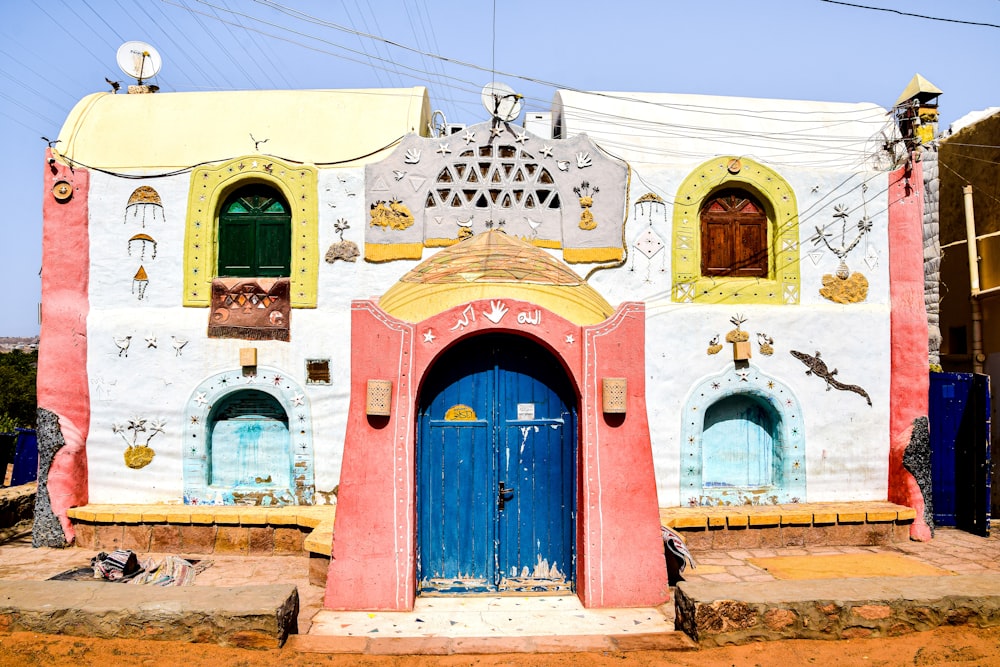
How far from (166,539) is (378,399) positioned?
4590mm

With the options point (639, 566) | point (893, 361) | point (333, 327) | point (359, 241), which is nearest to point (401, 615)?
point (639, 566)

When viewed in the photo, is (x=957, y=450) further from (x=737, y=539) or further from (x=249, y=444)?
(x=249, y=444)

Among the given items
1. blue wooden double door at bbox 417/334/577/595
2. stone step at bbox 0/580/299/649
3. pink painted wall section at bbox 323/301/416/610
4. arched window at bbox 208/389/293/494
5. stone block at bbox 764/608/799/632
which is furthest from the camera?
arched window at bbox 208/389/293/494

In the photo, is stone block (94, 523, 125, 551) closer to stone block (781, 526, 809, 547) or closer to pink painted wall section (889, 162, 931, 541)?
stone block (781, 526, 809, 547)

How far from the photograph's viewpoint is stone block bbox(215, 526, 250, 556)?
961 cm

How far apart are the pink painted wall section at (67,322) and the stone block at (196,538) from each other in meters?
1.66

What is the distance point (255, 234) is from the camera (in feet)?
34.2

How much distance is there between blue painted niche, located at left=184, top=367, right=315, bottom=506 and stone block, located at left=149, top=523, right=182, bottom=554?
0.52 meters

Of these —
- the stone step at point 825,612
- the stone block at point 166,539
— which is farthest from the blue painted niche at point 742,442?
the stone block at point 166,539

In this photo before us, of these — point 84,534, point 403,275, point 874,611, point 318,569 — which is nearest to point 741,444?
point 874,611

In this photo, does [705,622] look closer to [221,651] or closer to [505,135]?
[221,651]

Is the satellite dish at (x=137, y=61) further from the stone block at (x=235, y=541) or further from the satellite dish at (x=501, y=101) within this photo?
the stone block at (x=235, y=541)

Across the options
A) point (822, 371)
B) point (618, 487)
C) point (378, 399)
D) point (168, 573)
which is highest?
point (822, 371)

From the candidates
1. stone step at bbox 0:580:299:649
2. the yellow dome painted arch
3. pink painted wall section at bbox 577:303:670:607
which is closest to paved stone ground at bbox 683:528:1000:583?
pink painted wall section at bbox 577:303:670:607
